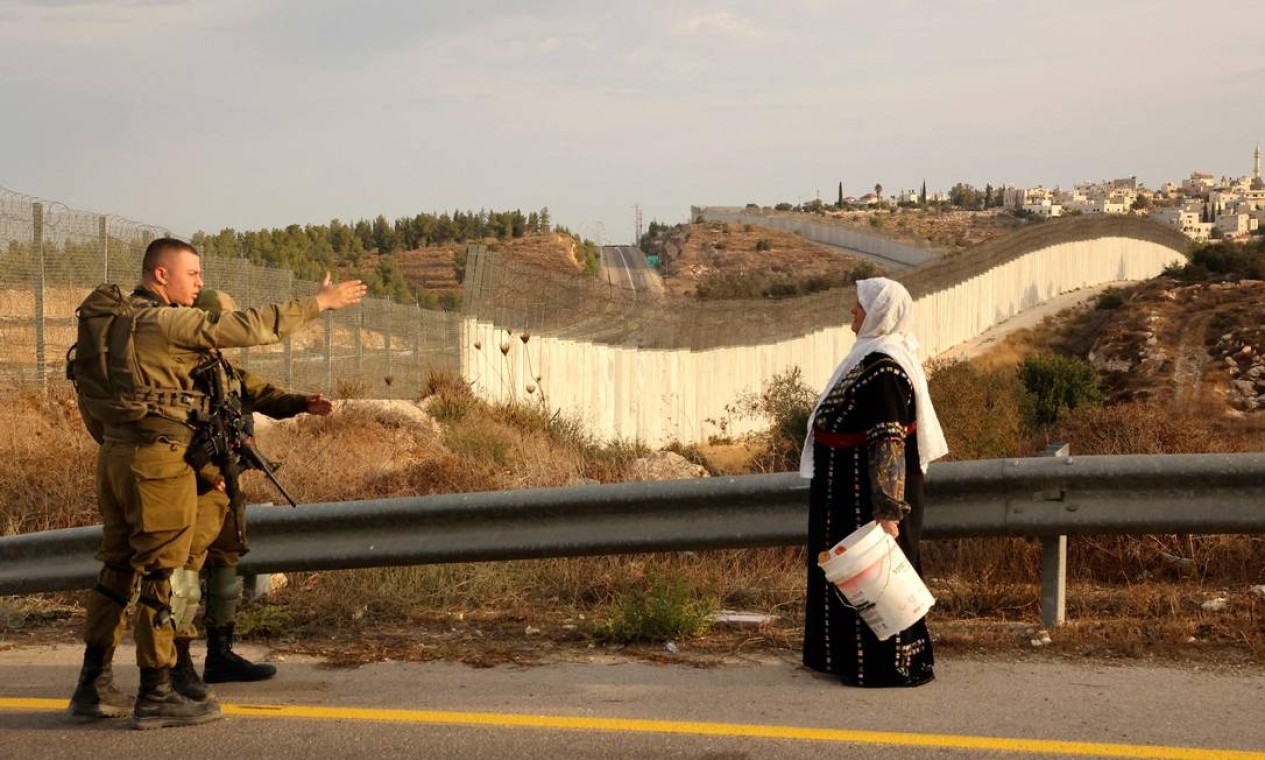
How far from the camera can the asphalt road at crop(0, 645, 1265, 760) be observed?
Result: 531cm

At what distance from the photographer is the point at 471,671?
260 inches

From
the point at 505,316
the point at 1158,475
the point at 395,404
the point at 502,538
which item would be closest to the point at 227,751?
the point at 502,538

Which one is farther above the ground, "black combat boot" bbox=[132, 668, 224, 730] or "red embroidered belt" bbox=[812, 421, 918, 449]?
"red embroidered belt" bbox=[812, 421, 918, 449]

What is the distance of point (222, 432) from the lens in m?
5.98

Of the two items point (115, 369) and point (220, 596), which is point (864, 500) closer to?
point (220, 596)

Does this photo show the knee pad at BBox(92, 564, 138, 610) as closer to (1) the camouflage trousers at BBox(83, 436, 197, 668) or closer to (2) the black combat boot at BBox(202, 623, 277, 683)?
(1) the camouflage trousers at BBox(83, 436, 197, 668)

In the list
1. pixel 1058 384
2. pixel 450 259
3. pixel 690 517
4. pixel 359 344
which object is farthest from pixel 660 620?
pixel 450 259

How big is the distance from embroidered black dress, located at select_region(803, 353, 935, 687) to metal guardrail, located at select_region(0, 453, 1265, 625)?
43cm

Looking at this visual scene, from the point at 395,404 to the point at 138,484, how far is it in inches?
651

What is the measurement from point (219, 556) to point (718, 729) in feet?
7.99

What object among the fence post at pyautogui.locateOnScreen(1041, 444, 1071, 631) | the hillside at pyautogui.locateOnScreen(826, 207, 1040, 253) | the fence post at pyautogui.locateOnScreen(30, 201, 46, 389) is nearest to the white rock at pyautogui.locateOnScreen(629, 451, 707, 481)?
the fence post at pyautogui.locateOnScreen(30, 201, 46, 389)

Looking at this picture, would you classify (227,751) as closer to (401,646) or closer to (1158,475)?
(401,646)

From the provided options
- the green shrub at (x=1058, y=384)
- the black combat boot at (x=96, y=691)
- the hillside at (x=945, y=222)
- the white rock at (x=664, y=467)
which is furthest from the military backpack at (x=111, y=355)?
the hillside at (x=945, y=222)

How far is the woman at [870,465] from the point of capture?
20.2 ft
